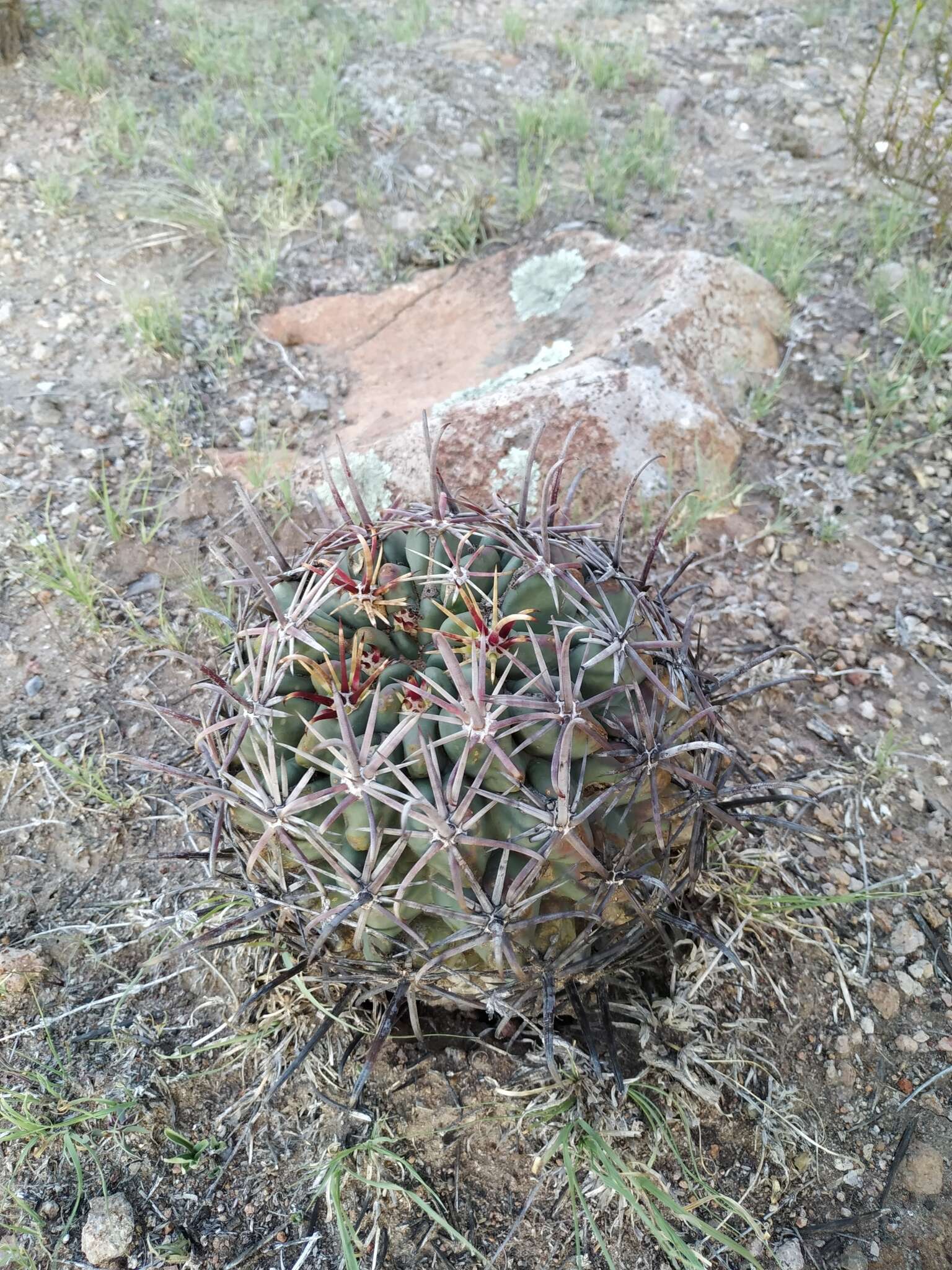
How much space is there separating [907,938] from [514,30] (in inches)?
166

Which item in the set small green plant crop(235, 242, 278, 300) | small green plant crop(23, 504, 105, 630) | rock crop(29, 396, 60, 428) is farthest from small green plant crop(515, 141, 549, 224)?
small green plant crop(23, 504, 105, 630)

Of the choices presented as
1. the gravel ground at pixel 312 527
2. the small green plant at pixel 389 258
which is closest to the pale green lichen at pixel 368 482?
the gravel ground at pixel 312 527

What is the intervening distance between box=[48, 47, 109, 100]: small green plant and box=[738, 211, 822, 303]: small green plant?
2697 millimetres

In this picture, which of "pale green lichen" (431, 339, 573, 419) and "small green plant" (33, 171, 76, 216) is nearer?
"pale green lichen" (431, 339, 573, 419)

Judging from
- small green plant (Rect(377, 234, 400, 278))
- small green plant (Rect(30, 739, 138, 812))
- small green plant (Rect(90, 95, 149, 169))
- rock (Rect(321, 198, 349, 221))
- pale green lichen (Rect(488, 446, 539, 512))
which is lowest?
small green plant (Rect(30, 739, 138, 812))

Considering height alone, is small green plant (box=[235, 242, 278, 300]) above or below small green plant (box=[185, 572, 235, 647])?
above

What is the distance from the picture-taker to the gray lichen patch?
3.27 m

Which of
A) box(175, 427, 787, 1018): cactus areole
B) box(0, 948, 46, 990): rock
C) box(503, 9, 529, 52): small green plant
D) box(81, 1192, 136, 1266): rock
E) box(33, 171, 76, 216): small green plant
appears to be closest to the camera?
box(175, 427, 787, 1018): cactus areole

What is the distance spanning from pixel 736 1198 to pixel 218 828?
3.61ft

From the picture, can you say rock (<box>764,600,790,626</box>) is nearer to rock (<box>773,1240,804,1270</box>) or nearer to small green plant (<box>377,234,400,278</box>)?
rock (<box>773,1240,804,1270</box>)

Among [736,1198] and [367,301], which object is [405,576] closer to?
[736,1198]

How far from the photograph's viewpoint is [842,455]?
2.97 meters

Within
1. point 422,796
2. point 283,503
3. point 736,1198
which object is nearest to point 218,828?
point 422,796

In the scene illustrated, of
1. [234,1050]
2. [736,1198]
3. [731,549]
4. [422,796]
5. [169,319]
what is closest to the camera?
[422,796]
